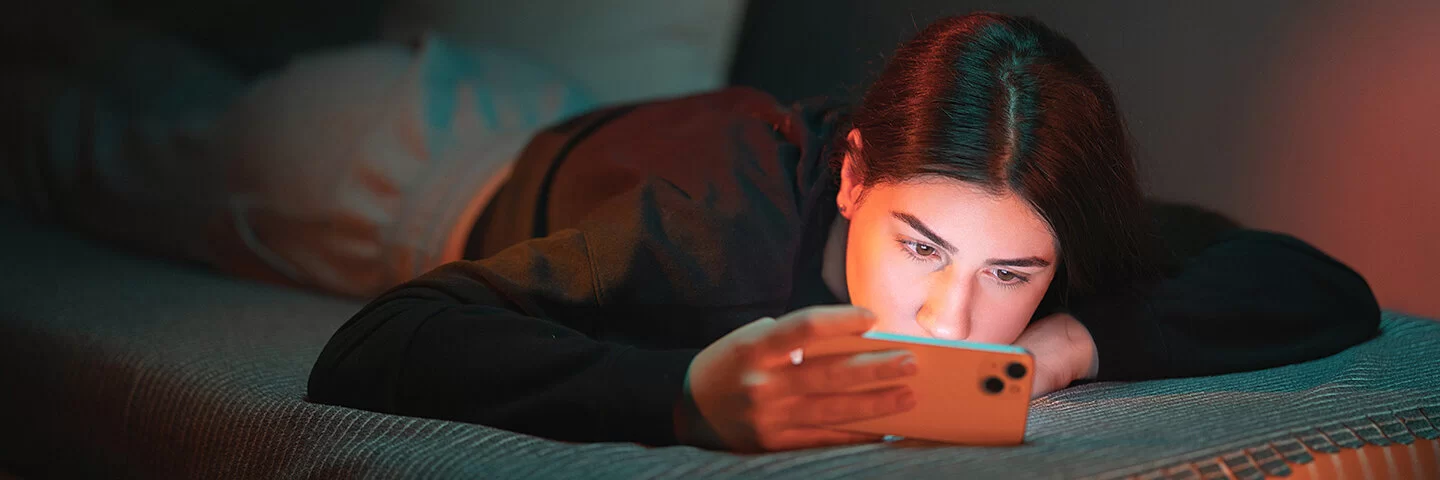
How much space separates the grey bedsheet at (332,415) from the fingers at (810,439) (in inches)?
0.6

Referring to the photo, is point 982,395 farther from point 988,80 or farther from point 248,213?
point 248,213

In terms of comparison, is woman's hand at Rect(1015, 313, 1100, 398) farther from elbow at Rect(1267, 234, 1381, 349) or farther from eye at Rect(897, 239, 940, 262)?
elbow at Rect(1267, 234, 1381, 349)

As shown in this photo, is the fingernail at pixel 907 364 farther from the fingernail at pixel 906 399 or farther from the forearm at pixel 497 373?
the forearm at pixel 497 373

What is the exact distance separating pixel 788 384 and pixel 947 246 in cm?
20

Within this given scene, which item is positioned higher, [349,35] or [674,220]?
[674,220]

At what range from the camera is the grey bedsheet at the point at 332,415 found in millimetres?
575

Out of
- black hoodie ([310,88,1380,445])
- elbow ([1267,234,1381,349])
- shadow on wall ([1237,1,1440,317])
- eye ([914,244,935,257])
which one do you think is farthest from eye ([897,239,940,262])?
shadow on wall ([1237,1,1440,317])

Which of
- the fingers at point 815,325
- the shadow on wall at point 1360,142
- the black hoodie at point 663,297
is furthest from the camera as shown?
the shadow on wall at point 1360,142

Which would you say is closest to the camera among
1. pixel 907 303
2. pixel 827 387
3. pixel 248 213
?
pixel 827 387

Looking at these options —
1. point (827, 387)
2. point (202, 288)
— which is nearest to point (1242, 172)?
point (827, 387)

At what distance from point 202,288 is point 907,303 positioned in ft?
2.53

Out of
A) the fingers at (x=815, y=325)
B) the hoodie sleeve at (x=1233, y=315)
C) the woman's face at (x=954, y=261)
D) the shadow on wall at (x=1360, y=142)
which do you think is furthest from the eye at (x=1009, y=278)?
the shadow on wall at (x=1360, y=142)

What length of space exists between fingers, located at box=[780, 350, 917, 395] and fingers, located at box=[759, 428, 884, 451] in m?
0.03

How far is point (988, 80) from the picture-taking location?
2.55 feet
